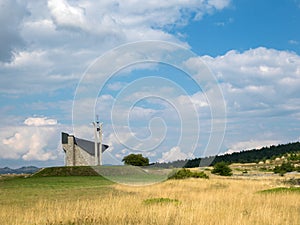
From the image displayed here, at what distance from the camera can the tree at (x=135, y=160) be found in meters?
84.9

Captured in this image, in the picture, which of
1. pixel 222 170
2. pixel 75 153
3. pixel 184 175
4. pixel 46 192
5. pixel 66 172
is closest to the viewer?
pixel 46 192

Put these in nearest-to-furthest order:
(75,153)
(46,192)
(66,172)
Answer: (46,192) < (66,172) < (75,153)

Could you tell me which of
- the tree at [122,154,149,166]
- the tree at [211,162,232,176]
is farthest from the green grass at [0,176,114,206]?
the tree at [122,154,149,166]

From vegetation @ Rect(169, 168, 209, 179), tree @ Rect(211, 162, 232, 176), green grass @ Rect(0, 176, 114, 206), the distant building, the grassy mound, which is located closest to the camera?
green grass @ Rect(0, 176, 114, 206)

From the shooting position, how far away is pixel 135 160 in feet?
280

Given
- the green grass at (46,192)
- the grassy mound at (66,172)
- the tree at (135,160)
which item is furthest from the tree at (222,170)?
the green grass at (46,192)

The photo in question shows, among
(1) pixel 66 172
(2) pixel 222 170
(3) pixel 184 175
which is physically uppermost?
(1) pixel 66 172

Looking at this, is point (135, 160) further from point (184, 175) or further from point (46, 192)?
point (46, 192)

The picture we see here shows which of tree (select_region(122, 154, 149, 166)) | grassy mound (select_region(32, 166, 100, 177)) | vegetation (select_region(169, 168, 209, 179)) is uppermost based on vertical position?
tree (select_region(122, 154, 149, 166))

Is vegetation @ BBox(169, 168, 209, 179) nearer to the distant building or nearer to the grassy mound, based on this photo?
the grassy mound

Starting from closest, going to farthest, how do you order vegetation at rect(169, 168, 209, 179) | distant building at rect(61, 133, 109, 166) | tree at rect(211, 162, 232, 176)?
vegetation at rect(169, 168, 209, 179), tree at rect(211, 162, 232, 176), distant building at rect(61, 133, 109, 166)

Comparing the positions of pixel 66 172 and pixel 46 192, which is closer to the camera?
pixel 46 192

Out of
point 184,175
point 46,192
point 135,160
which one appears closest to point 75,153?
point 135,160

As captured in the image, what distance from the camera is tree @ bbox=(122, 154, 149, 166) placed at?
278ft
